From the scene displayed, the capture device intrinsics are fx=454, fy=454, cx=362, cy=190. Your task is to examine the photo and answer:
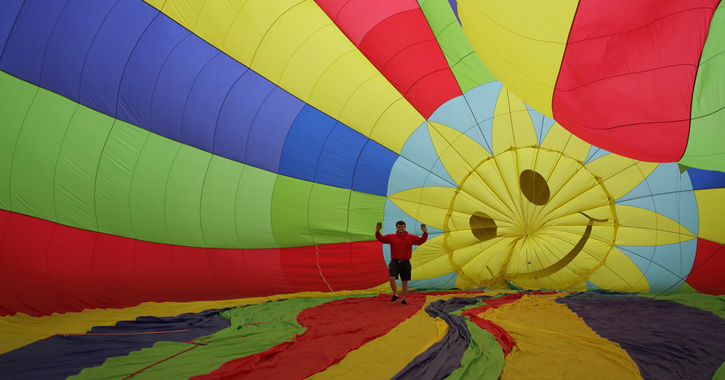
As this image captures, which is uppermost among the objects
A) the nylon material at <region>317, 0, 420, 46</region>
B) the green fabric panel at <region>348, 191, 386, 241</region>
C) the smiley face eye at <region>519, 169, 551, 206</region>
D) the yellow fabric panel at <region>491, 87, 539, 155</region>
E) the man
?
the nylon material at <region>317, 0, 420, 46</region>

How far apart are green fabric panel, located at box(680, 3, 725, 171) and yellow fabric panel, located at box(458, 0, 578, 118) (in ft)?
2.13

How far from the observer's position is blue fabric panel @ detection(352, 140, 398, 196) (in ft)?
16.3

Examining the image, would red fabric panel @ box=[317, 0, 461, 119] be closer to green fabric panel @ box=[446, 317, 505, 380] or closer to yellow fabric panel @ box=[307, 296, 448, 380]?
yellow fabric panel @ box=[307, 296, 448, 380]

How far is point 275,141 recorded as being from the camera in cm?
491

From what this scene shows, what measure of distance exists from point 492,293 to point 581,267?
1115 mm

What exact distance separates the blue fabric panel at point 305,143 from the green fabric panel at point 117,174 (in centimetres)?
144

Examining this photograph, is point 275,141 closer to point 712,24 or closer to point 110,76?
point 110,76

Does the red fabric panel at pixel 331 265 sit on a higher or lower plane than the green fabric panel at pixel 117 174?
lower

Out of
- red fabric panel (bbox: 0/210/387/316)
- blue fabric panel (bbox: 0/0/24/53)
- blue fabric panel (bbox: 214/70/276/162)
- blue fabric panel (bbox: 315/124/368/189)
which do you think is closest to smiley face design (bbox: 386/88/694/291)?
blue fabric panel (bbox: 315/124/368/189)

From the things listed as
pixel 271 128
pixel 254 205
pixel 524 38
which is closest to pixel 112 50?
pixel 271 128

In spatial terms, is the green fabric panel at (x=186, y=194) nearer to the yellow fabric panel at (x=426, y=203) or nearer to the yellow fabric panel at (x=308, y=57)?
the yellow fabric panel at (x=308, y=57)

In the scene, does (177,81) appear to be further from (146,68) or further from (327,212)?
(327,212)

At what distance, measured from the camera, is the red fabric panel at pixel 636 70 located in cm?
225

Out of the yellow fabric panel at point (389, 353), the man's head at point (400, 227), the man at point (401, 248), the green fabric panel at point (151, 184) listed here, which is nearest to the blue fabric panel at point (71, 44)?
the green fabric panel at point (151, 184)
